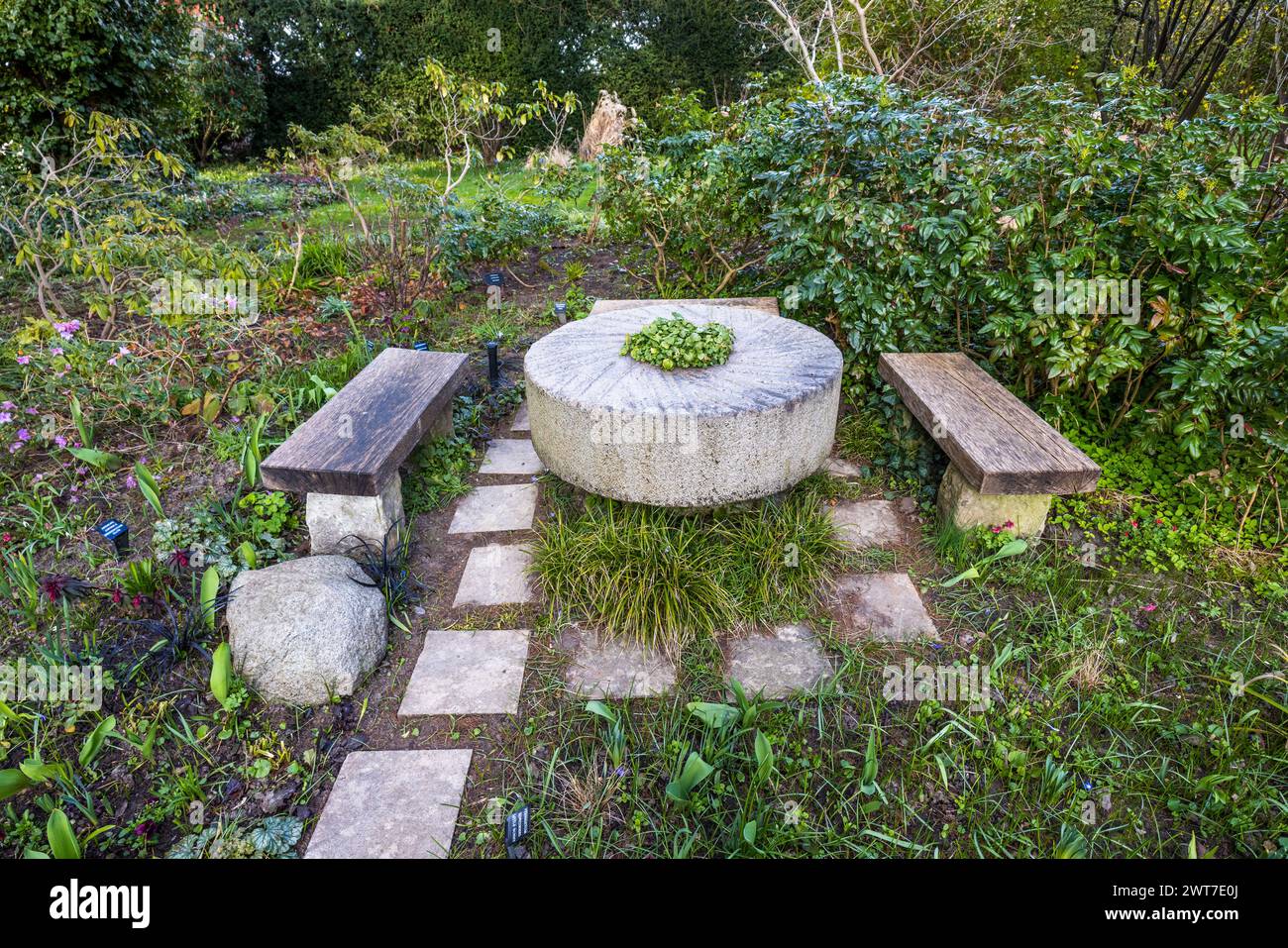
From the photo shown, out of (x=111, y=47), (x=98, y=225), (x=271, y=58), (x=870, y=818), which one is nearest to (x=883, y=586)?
(x=870, y=818)

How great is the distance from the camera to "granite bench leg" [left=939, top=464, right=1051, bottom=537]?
2676mm

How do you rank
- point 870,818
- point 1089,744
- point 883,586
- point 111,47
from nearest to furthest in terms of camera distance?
point 870,818 → point 1089,744 → point 883,586 → point 111,47

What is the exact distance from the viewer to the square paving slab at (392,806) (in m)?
1.79

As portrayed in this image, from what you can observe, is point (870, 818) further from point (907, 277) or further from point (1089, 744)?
point (907, 277)

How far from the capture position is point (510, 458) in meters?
3.52

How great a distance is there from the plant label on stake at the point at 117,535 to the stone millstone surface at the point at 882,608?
266 cm

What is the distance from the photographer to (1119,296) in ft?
9.22

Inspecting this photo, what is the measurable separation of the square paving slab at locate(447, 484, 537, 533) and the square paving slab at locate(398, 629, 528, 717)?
0.64 metres

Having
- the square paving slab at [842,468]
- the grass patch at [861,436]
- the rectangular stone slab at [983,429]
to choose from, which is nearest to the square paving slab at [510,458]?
the square paving slab at [842,468]

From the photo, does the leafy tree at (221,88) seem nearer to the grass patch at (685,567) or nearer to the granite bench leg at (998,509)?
the grass patch at (685,567)

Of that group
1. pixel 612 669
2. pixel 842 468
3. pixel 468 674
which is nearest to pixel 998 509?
pixel 842 468

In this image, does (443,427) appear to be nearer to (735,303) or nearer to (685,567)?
(685,567)

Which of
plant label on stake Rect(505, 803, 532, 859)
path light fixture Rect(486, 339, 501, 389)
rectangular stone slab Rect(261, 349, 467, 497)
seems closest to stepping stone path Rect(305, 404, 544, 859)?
plant label on stake Rect(505, 803, 532, 859)
